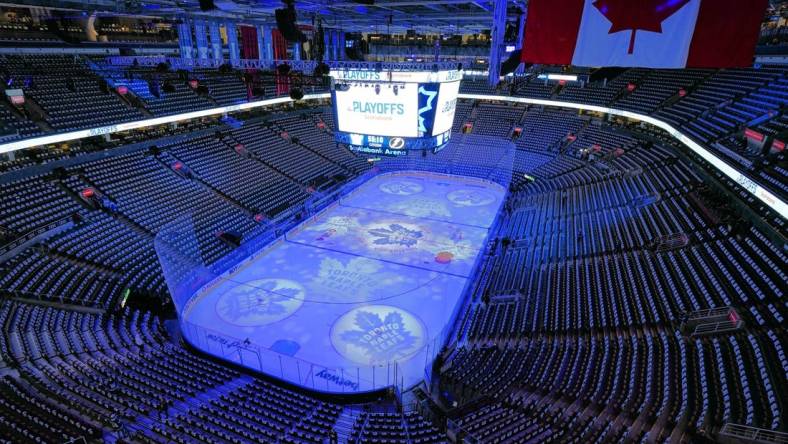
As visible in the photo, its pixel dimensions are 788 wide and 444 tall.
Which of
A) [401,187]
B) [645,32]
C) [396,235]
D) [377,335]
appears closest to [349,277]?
[377,335]

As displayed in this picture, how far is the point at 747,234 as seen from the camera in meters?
15.6

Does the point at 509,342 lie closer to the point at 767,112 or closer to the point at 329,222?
the point at 329,222

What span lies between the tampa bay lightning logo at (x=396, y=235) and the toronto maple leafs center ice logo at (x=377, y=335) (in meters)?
6.60

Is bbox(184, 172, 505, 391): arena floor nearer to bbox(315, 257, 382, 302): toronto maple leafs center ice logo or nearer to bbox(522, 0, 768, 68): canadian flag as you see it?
bbox(315, 257, 382, 302): toronto maple leafs center ice logo

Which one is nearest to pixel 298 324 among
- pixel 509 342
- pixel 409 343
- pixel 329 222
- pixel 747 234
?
pixel 409 343

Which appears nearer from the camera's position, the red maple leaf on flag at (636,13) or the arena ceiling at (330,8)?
the red maple leaf on flag at (636,13)

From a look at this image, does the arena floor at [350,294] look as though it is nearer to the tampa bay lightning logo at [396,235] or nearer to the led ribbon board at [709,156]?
the tampa bay lightning logo at [396,235]

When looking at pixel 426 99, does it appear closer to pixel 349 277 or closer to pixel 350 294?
pixel 350 294

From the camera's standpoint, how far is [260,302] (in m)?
18.3

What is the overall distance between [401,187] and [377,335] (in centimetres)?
1928

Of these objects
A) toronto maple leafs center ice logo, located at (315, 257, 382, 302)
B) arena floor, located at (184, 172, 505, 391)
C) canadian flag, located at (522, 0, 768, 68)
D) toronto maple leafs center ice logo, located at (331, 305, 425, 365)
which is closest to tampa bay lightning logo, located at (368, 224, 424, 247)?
arena floor, located at (184, 172, 505, 391)

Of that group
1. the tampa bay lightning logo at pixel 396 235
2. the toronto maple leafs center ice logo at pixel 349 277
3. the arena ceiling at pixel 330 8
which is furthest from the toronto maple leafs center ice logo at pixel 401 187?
the arena ceiling at pixel 330 8

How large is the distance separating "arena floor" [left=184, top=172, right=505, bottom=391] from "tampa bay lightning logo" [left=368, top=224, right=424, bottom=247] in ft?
0.20

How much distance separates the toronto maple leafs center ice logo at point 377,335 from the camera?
1511cm
